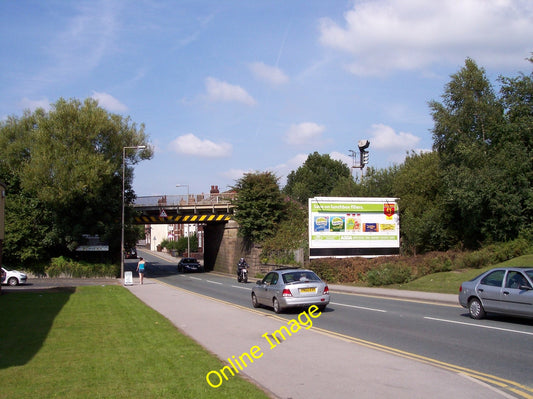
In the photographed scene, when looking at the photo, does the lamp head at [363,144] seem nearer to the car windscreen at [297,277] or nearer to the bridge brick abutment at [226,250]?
the bridge brick abutment at [226,250]

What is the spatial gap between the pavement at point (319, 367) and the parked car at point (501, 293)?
15.4 ft

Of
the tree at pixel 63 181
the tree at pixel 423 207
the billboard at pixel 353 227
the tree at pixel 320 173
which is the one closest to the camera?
the tree at pixel 423 207

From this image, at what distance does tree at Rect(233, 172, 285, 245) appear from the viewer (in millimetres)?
44312

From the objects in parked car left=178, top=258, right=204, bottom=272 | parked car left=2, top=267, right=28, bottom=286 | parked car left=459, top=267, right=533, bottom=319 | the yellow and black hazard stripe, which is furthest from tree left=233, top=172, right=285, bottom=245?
parked car left=459, top=267, right=533, bottom=319

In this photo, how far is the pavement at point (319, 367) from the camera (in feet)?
22.3

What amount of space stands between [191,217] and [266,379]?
4314 centimetres

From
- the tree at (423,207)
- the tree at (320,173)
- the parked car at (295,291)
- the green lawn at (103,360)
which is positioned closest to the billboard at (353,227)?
the tree at (423,207)

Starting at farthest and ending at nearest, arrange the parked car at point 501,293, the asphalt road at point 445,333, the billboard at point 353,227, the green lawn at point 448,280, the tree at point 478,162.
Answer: the billboard at point 353,227
the tree at point 478,162
the green lawn at point 448,280
the parked car at point 501,293
the asphalt road at point 445,333

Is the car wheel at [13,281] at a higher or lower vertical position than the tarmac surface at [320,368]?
lower

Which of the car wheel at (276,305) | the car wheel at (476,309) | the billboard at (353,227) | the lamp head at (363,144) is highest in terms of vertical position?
the lamp head at (363,144)

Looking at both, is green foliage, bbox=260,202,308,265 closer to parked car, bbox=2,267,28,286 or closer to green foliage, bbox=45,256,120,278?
green foliage, bbox=45,256,120,278

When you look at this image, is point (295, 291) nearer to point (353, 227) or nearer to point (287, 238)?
point (353, 227)

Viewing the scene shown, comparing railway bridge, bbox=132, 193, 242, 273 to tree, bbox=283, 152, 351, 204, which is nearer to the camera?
railway bridge, bbox=132, 193, 242, 273

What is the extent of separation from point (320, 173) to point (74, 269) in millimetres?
51944
